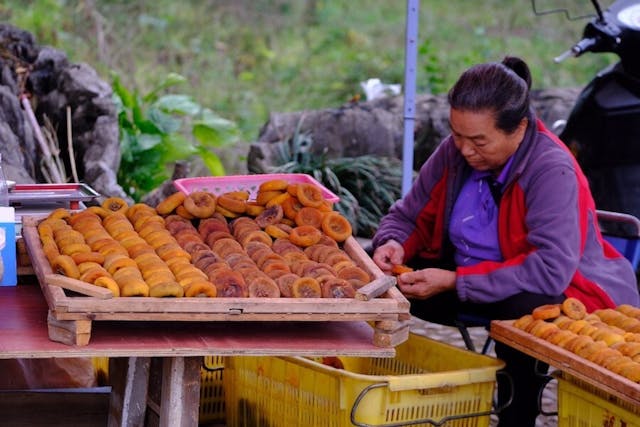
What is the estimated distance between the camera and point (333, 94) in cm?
984

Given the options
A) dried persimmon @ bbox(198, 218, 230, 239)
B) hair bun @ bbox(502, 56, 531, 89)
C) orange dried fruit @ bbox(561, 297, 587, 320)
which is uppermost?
hair bun @ bbox(502, 56, 531, 89)

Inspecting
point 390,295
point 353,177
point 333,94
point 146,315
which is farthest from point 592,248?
point 333,94

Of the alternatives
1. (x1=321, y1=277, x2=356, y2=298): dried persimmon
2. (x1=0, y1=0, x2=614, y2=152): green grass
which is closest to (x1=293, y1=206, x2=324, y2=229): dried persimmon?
(x1=321, y1=277, x2=356, y2=298): dried persimmon

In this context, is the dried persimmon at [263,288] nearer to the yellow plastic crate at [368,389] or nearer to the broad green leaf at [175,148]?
the yellow plastic crate at [368,389]

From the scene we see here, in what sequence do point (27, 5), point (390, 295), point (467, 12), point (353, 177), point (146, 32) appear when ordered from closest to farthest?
point (390, 295)
point (353, 177)
point (27, 5)
point (146, 32)
point (467, 12)

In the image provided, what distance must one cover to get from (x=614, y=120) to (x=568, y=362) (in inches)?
95.1

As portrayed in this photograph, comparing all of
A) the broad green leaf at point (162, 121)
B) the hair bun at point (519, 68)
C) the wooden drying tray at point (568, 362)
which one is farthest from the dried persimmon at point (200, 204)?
the broad green leaf at point (162, 121)

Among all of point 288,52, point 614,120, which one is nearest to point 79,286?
point 614,120

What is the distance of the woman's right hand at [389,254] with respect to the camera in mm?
3605

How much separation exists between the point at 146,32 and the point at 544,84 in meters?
3.99

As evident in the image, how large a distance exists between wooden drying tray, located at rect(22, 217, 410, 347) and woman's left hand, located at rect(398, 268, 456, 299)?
612 mm

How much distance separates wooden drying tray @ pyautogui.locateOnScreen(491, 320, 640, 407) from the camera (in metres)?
2.58

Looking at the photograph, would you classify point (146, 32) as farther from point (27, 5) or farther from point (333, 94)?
point (333, 94)

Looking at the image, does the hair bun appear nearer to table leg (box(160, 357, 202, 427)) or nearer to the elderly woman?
the elderly woman
